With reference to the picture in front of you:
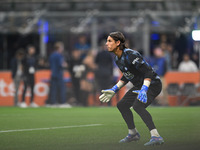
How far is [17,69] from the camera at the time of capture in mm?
20812

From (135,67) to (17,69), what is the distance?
1327cm

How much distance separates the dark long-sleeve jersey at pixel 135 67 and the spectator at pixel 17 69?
1276 cm

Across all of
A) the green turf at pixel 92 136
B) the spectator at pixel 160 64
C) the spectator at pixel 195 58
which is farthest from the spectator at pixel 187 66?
the green turf at pixel 92 136

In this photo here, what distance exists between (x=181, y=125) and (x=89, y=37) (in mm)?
12995

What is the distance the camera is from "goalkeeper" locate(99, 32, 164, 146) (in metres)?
7.89

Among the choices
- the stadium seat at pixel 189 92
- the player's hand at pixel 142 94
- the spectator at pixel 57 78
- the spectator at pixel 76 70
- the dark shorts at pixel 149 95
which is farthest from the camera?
the stadium seat at pixel 189 92

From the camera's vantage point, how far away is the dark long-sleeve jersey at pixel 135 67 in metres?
7.97

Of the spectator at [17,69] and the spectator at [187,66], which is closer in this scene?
the spectator at [17,69]

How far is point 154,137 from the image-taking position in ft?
25.7

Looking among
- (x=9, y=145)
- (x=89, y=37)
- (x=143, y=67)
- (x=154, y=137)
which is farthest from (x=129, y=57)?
(x=89, y=37)

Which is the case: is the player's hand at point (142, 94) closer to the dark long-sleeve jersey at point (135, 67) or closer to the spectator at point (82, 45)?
the dark long-sleeve jersey at point (135, 67)

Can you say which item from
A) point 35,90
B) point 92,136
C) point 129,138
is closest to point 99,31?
point 35,90

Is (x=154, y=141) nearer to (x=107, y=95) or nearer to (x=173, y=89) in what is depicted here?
(x=107, y=95)

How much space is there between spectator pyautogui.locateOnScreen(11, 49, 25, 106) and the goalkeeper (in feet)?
41.1
